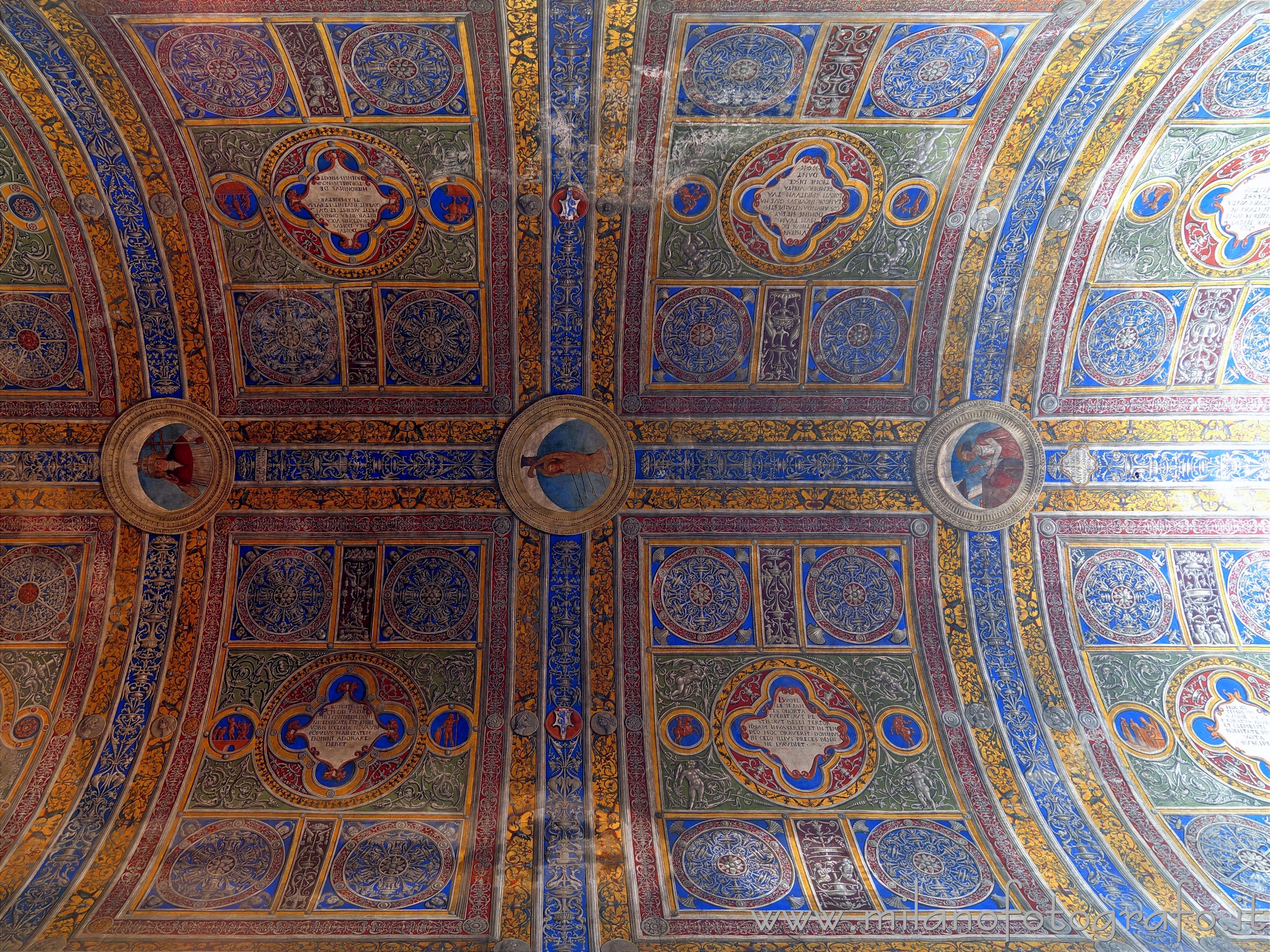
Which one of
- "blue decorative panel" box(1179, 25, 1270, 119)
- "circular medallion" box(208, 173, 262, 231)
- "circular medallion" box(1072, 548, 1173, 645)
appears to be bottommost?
"circular medallion" box(1072, 548, 1173, 645)

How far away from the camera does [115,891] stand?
7992 mm

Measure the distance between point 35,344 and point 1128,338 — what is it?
1523cm

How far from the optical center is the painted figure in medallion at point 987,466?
9.71m

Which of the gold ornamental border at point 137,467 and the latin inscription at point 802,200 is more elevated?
the latin inscription at point 802,200

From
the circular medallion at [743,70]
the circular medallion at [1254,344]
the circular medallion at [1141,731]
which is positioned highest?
the circular medallion at [743,70]

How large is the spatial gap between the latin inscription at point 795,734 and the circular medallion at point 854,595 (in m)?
1.21

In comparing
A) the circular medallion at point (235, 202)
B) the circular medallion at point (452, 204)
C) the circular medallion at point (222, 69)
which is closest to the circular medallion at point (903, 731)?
the circular medallion at point (452, 204)

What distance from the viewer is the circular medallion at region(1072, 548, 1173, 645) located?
31.1 feet

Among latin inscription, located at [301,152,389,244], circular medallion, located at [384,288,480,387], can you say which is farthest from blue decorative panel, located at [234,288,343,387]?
latin inscription, located at [301,152,389,244]

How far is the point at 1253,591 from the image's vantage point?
9305mm

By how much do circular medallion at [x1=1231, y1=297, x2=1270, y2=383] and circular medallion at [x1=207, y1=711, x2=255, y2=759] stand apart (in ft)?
48.2

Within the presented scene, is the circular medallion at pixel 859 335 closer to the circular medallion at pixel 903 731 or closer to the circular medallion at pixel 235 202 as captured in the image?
the circular medallion at pixel 903 731

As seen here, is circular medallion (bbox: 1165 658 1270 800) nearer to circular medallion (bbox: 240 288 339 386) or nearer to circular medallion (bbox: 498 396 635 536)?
circular medallion (bbox: 498 396 635 536)

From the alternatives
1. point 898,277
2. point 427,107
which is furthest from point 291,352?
point 898,277
